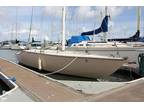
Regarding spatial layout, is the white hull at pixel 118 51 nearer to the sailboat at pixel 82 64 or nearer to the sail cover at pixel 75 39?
the sailboat at pixel 82 64

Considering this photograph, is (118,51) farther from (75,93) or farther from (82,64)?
(75,93)

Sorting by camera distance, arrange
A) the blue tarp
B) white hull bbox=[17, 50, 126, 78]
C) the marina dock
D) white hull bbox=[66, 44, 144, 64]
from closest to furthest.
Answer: the marina dock
white hull bbox=[17, 50, 126, 78]
white hull bbox=[66, 44, 144, 64]
the blue tarp

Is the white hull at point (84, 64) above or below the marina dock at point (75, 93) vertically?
above

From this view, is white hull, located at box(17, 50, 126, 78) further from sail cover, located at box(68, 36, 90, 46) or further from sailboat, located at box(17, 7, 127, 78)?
sail cover, located at box(68, 36, 90, 46)

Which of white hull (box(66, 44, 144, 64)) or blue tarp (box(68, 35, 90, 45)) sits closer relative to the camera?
white hull (box(66, 44, 144, 64))

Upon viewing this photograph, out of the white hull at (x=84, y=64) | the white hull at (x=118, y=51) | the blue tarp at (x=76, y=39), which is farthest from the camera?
the blue tarp at (x=76, y=39)

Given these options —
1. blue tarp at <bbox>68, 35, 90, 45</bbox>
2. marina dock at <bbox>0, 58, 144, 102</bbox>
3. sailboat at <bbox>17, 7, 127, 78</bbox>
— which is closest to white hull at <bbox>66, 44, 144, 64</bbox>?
sailboat at <bbox>17, 7, 127, 78</bbox>

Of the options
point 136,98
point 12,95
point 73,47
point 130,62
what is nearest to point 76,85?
point 12,95

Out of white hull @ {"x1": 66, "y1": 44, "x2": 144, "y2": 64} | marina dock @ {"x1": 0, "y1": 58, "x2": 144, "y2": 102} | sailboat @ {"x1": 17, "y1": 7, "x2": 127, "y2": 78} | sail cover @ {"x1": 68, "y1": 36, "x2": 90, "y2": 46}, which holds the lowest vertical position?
marina dock @ {"x1": 0, "y1": 58, "x2": 144, "y2": 102}

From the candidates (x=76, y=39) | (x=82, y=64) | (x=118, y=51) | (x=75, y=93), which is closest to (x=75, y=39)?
(x=76, y=39)

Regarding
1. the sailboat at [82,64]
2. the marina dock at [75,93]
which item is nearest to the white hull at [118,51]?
the sailboat at [82,64]

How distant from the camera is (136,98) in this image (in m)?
7.96
